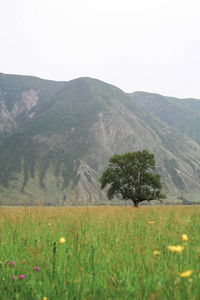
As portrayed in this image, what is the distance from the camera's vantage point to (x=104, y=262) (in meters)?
3.94

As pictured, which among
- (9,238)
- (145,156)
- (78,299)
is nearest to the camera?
(78,299)

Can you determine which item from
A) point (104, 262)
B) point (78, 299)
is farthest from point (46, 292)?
point (104, 262)

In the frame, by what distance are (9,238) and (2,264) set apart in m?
1.90

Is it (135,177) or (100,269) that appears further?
(135,177)

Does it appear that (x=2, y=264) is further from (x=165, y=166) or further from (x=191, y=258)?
(x=165, y=166)

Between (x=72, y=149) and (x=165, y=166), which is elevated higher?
(x=72, y=149)

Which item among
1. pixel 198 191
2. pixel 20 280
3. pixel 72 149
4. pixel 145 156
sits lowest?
pixel 198 191

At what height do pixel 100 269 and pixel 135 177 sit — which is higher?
pixel 135 177

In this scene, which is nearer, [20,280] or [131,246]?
[20,280]

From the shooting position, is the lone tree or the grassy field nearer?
the grassy field

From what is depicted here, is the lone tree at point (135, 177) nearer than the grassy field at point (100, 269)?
No

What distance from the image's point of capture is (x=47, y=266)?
12.8 ft

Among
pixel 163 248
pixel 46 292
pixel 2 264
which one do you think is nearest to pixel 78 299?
pixel 46 292

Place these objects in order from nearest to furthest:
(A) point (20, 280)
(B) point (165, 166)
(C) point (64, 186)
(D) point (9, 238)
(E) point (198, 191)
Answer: (A) point (20, 280), (D) point (9, 238), (C) point (64, 186), (E) point (198, 191), (B) point (165, 166)
